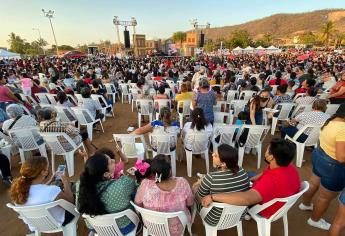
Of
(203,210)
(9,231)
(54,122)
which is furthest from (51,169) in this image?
(203,210)

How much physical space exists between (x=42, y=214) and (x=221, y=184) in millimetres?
1732

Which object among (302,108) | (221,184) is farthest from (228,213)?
(302,108)

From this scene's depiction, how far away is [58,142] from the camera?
3.97 meters

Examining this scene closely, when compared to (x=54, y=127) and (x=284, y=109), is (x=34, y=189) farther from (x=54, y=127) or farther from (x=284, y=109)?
(x=284, y=109)

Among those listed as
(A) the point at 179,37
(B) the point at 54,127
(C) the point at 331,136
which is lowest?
(B) the point at 54,127

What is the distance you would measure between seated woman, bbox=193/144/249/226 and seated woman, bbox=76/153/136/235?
30.8 inches

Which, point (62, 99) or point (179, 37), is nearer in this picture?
point (62, 99)

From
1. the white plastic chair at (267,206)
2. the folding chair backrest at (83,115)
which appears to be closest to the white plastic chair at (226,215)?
the white plastic chair at (267,206)

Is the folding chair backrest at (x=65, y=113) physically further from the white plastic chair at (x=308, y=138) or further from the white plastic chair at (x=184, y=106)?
the white plastic chair at (x=308, y=138)

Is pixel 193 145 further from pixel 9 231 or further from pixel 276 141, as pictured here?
pixel 9 231

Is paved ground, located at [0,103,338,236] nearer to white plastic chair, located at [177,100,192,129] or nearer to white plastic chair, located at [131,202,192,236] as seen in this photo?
white plastic chair, located at [131,202,192,236]

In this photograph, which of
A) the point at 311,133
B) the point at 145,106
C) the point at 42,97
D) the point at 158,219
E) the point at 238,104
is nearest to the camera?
the point at 158,219

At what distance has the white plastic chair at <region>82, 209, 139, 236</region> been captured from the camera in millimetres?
2072

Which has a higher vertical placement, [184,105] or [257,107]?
[257,107]
